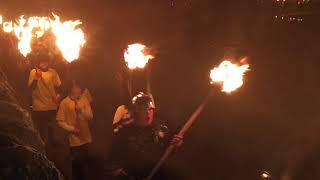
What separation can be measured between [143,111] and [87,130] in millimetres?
2436

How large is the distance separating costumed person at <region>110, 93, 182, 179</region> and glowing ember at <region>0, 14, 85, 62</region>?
2.63 metres

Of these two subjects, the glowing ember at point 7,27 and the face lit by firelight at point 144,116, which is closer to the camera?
the face lit by firelight at point 144,116

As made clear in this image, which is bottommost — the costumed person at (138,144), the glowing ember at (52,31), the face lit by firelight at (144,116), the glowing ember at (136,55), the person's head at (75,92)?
the costumed person at (138,144)

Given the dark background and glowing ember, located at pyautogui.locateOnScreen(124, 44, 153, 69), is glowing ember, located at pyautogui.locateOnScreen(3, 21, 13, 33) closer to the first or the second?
the dark background

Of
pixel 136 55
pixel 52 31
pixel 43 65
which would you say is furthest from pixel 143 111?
pixel 52 31

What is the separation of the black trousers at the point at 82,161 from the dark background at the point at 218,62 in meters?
0.95

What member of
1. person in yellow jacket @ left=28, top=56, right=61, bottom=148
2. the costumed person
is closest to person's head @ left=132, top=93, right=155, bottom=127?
the costumed person

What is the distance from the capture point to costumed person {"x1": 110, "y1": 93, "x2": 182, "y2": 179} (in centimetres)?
664

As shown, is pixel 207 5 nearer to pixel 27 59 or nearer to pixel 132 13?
pixel 132 13

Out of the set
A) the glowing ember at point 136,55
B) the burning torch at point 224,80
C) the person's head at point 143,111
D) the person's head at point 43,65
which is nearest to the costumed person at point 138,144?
the person's head at point 143,111

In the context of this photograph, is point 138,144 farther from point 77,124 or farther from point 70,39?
point 70,39

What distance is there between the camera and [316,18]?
8.30m

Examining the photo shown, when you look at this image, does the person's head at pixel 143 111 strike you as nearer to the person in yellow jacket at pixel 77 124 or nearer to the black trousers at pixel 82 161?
the person in yellow jacket at pixel 77 124

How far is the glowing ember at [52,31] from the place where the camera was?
29.6ft
